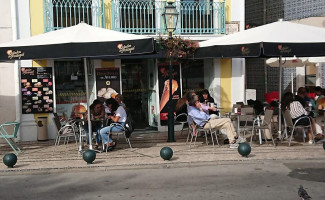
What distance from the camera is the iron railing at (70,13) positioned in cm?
1358

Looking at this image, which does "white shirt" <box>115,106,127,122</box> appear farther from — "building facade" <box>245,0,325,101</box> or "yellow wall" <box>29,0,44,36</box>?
"building facade" <box>245,0,325,101</box>

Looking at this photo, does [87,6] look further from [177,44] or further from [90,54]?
[90,54]

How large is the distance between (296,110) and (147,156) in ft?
12.6

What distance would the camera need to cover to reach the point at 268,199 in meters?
6.79

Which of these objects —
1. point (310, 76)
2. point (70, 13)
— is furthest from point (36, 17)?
point (310, 76)

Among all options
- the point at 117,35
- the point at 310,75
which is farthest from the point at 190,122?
the point at 310,75

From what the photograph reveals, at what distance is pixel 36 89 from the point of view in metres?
13.7

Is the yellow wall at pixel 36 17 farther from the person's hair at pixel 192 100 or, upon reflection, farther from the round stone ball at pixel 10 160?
the person's hair at pixel 192 100

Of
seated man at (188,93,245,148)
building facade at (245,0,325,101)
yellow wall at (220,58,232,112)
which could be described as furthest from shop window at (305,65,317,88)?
seated man at (188,93,245,148)

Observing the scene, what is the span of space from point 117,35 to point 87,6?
14.0 feet

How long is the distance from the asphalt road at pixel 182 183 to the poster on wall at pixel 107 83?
5.35m

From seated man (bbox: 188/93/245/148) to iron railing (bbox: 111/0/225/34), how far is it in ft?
13.4

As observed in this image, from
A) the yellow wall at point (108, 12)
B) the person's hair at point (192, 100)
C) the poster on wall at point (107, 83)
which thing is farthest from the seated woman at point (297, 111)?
the yellow wall at point (108, 12)

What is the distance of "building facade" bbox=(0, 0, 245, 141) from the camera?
44.3 feet
